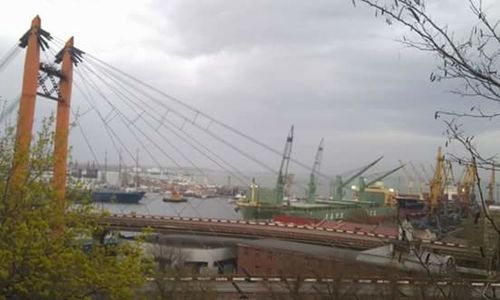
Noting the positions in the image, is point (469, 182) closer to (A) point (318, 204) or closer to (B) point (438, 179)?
(B) point (438, 179)

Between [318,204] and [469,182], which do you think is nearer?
[469,182]

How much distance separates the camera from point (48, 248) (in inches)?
182

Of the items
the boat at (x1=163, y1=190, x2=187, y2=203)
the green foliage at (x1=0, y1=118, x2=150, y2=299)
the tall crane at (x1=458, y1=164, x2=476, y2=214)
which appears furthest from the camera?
the boat at (x1=163, y1=190, x2=187, y2=203)

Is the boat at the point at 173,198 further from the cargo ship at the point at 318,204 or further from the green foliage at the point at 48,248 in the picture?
the green foliage at the point at 48,248

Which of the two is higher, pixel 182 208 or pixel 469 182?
pixel 469 182

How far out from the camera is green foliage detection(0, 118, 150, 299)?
14.7 feet

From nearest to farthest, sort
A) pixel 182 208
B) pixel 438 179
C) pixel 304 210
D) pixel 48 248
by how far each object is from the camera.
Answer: pixel 48 248, pixel 438 179, pixel 304 210, pixel 182 208

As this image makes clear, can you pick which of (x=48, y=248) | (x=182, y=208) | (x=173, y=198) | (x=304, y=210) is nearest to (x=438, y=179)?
(x=48, y=248)

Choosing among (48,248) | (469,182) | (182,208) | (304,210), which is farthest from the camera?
(182,208)

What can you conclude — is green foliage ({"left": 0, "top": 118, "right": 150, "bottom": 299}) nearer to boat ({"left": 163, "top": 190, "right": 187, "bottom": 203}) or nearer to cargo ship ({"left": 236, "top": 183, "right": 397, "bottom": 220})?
cargo ship ({"left": 236, "top": 183, "right": 397, "bottom": 220})

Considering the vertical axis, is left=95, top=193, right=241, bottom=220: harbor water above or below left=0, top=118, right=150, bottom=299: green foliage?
below

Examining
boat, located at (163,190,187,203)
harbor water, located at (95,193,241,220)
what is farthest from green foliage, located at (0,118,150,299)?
boat, located at (163,190,187,203)

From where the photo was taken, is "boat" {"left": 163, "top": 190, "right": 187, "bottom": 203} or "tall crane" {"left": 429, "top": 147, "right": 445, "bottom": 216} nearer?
"tall crane" {"left": 429, "top": 147, "right": 445, "bottom": 216}

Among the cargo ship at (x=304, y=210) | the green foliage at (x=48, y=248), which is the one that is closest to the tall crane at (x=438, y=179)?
the green foliage at (x=48, y=248)
